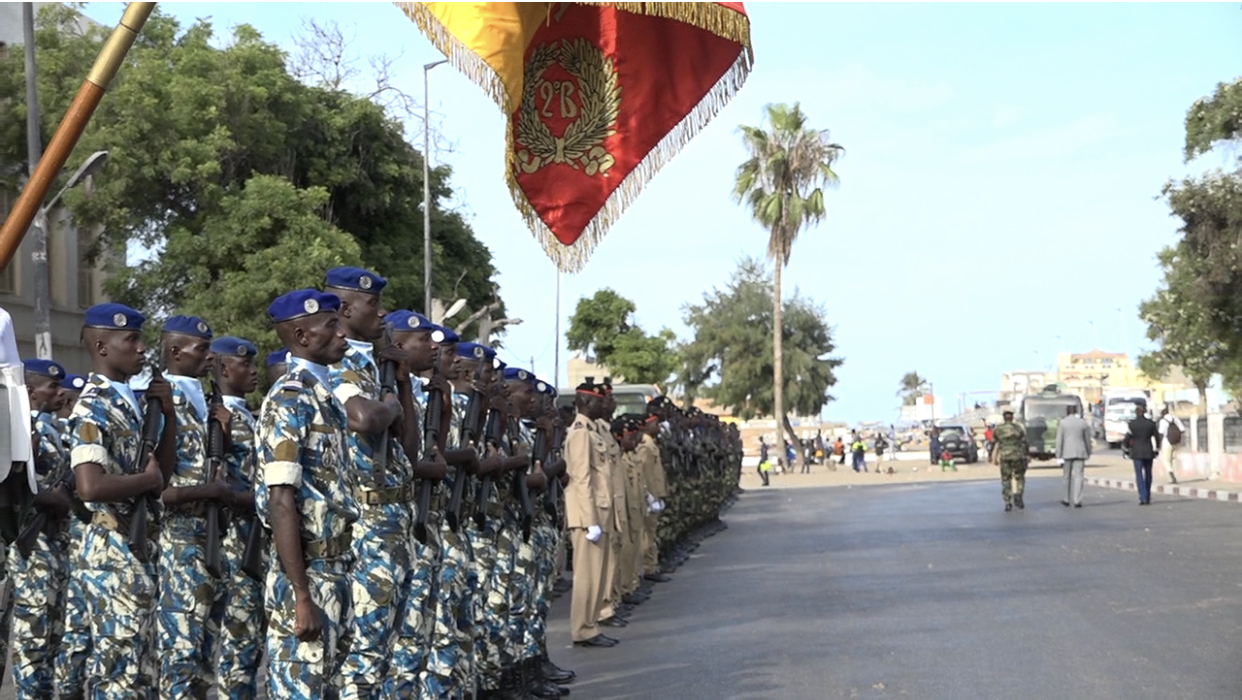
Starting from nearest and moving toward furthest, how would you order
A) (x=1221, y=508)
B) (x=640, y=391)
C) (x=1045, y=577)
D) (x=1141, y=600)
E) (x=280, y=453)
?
1. (x=280, y=453)
2. (x=1141, y=600)
3. (x=1045, y=577)
4. (x=1221, y=508)
5. (x=640, y=391)

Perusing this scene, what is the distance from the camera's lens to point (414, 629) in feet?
22.6

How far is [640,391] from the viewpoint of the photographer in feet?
101

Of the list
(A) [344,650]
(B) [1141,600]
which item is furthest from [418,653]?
(B) [1141,600]

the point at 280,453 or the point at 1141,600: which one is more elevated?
the point at 280,453

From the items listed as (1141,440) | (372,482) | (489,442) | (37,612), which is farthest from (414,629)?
(1141,440)

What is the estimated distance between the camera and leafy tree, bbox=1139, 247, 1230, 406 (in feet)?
123

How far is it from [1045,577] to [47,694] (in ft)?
32.5

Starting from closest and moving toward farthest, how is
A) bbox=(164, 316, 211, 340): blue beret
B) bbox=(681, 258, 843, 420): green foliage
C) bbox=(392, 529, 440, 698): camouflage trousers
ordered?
1. bbox=(392, 529, 440, 698): camouflage trousers
2. bbox=(164, 316, 211, 340): blue beret
3. bbox=(681, 258, 843, 420): green foliage

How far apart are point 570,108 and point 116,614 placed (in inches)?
127

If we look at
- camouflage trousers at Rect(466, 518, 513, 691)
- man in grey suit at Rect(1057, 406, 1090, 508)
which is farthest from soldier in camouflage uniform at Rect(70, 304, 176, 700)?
man in grey suit at Rect(1057, 406, 1090, 508)

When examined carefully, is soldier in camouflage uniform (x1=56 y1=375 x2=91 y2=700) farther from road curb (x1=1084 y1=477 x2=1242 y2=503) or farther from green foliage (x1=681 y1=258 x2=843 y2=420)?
green foliage (x1=681 y1=258 x2=843 y2=420)

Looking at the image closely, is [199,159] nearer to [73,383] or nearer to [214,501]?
[73,383]

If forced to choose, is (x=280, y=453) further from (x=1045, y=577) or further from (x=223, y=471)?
(x=1045, y=577)

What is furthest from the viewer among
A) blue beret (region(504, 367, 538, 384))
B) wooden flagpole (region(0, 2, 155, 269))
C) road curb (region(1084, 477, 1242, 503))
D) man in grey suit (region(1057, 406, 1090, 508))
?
road curb (region(1084, 477, 1242, 503))
